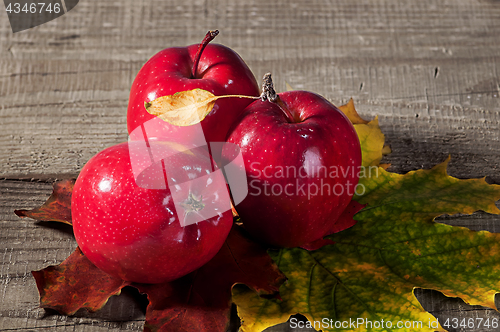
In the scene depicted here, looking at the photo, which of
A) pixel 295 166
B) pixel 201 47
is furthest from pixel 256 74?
pixel 295 166

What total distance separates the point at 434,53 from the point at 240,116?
588 mm

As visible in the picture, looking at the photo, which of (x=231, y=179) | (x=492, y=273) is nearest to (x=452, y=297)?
(x=492, y=273)

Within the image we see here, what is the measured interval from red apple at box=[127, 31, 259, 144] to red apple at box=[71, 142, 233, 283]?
6cm

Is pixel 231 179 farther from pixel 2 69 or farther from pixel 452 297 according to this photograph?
pixel 2 69

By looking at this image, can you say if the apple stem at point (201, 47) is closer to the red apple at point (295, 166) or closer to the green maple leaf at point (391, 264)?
the red apple at point (295, 166)

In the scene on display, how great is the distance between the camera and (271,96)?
21.6 inches

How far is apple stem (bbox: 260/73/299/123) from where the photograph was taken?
54 centimetres

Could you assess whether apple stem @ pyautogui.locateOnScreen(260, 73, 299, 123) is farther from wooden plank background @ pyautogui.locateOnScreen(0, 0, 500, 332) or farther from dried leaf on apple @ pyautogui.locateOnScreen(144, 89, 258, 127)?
wooden plank background @ pyautogui.locateOnScreen(0, 0, 500, 332)

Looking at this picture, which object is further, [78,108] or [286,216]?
[78,108]

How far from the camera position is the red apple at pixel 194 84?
0.56 meters

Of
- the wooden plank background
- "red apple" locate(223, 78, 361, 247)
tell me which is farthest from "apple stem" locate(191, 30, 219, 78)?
the wooden plank background

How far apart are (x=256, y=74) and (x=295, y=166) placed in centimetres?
43

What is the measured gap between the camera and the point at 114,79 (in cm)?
87

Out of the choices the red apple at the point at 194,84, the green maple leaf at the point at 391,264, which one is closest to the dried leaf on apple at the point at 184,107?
the red apple at the point at 194,84
